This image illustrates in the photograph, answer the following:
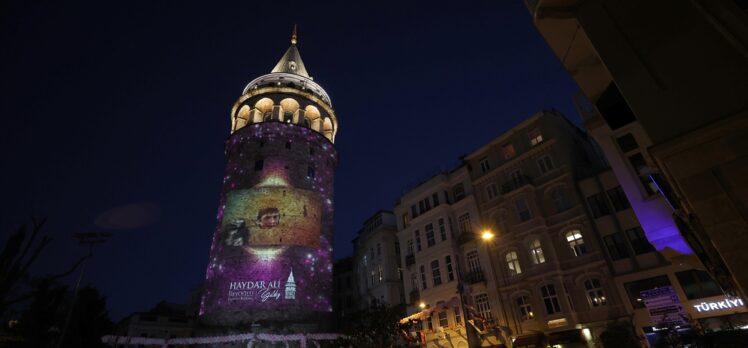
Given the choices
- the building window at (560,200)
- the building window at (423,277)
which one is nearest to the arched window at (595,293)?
the building window at (560,200)

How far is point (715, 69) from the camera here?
4934 millimetres

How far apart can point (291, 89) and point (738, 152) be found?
4532 centimetres

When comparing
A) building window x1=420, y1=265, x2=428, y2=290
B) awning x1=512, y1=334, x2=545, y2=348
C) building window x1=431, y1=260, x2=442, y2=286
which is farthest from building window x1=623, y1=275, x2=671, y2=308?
building window x1=420, y1=265, x2=428, y2=290

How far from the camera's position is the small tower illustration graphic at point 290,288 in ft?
Result: 110

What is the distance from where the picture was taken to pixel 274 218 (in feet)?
118

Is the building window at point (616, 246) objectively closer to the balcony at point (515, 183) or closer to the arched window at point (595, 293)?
the arched window at point (595, 293)

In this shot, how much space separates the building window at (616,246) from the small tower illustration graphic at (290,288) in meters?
26.3

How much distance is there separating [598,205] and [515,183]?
6.00 m

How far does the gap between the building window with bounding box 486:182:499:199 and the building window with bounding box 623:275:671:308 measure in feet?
35.7

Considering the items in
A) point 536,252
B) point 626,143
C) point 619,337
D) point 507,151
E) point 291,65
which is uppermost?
point 291,65

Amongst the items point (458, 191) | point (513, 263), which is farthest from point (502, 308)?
point (458, 191)

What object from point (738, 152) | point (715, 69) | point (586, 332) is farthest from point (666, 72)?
point (586, 332)

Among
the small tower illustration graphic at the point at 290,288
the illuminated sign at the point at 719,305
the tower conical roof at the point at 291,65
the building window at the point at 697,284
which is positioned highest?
the tower conical roof at the point at 291,65

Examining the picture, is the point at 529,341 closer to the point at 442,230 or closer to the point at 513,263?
the point at 513,263
